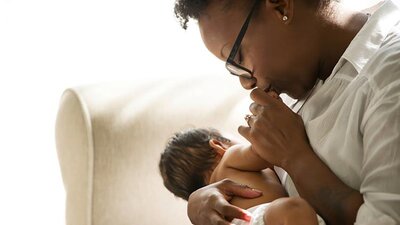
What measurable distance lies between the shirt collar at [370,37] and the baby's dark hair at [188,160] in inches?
21.8

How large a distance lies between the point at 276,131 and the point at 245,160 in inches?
10.6

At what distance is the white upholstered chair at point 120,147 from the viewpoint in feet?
5.80

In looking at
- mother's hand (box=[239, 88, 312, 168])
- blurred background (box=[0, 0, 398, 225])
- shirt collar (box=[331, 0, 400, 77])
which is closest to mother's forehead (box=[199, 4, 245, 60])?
mother's hand (box=[239, 88, 312, 168])

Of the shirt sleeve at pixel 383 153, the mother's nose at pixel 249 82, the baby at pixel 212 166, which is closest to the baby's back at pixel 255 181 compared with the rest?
the baby at pixel 212 166

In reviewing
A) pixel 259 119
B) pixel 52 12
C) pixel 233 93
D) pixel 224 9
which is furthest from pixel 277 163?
pixel 52 12

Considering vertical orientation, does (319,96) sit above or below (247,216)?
above

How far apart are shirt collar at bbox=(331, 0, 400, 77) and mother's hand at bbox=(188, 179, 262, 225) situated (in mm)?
→ 375

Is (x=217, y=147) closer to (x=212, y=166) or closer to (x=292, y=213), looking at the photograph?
(x=212, y=166)

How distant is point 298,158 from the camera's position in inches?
49.4

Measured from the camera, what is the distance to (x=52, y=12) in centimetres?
219

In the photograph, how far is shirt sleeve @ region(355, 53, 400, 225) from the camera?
1.06 metres

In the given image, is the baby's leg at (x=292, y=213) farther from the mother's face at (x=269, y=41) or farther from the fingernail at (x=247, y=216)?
the mother's face at (x=269, y=41)

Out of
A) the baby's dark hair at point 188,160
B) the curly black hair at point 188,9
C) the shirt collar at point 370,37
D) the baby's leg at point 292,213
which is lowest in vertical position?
the baby's dark hair at point 188,160

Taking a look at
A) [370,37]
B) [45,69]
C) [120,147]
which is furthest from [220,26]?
[45,69]
